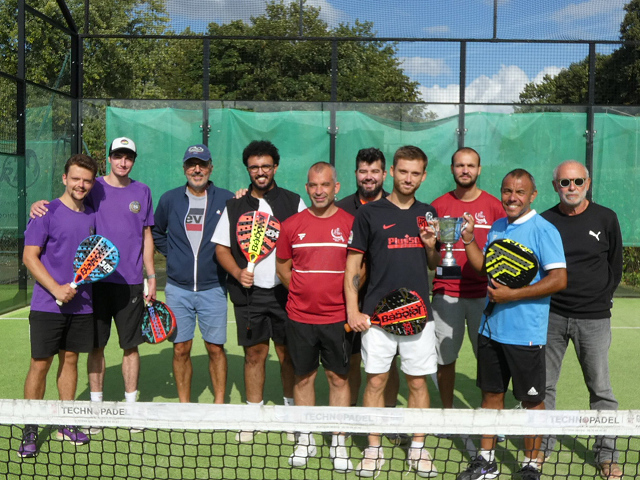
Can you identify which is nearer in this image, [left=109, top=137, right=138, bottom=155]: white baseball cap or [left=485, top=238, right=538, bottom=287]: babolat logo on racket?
[left=485, top=238, right=538, bottom=287]: babolat logo on racket

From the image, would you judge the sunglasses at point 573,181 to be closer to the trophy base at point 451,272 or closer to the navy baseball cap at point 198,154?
the trophy base at point 451,272

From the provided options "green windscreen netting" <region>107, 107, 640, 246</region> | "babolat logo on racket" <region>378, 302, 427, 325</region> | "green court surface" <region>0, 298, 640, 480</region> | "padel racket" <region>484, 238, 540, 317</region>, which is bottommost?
"green court surface" <region>0, 298, 640, 480</region>

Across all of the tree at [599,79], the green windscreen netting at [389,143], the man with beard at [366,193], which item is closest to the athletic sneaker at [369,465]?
the man with beard at [366,193]

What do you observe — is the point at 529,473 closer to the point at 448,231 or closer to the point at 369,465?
the point at 369,465

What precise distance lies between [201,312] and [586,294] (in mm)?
2700

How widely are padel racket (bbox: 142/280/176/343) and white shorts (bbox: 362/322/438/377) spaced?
5.28 ft

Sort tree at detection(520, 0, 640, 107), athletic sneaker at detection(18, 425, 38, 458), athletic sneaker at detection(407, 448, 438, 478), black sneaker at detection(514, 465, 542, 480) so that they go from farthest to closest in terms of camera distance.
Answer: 1. tree at detection(520, 0, 640, 107)
2. athletic sneaker at detection(18, 425, 38, 458)
3. athletic sneaker at detection(407, 448, 438, 478)
4. black sneaker at detection(514, 465, 542, 480)

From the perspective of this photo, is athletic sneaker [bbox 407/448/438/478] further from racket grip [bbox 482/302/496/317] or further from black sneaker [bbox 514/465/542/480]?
racket grip [bbox 482/302/496/317]

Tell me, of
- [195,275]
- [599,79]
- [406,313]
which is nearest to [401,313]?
[406,313]

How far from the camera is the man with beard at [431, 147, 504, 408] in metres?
4.68

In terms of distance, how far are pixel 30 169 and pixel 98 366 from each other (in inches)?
222

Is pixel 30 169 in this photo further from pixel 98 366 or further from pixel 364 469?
pixel 364 469

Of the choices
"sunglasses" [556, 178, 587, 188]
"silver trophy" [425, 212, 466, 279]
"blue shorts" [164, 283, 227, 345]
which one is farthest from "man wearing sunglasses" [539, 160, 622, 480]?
"blue shorts" [164, 283, 227, 345]

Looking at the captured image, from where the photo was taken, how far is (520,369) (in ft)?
12.8
